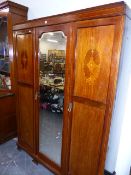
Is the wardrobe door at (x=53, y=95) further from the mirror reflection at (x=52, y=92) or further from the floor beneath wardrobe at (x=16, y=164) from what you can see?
the floor beneath wardrobe at (x=16, y=164)

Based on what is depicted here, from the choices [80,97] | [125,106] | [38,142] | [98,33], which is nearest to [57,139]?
[38,142]

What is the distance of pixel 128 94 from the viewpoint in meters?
1.50

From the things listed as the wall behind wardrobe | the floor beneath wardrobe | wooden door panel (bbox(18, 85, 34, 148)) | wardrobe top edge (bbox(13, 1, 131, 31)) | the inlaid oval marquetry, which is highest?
the wall behind wardrobe

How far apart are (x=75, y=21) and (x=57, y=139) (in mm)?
1325

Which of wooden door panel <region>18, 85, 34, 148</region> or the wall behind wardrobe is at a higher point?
the wall behind wardrobe

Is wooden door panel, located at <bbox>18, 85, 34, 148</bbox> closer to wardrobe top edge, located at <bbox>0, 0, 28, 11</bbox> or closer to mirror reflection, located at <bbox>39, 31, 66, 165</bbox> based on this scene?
mirror reflection, located at <bbox>39, 31, 66, 165</bbox>

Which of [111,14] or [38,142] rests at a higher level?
[111,14]

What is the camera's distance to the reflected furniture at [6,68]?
7.04ft

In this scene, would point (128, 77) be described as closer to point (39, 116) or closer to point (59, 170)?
point (39, 116)

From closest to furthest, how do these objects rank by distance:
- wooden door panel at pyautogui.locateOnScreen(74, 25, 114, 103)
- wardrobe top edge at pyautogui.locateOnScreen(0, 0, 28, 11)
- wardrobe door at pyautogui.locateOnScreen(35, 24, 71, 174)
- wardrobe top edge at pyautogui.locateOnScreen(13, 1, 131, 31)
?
1. wardrobe top edge at pyautogui.locateOnScreen(13, 1, 131, 31)
2. wooden door panel at pyautogui.locateOnScreen(74, 25, 114, 103)
3. wardrobe door at pyautogui.locateOnScreen(35, 24, 71, 174)
4. wardrobe top edge at pyautogui.locateOnScreen(0, 0, 28, 11)

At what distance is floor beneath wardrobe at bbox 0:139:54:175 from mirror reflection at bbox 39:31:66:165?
0.25m

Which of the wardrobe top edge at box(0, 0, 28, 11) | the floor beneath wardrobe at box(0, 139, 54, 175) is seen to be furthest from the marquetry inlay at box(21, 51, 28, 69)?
the floor beneath wardrobe at box(0, 139, 54, 175)

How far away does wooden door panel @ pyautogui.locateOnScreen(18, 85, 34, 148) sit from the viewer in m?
1.91

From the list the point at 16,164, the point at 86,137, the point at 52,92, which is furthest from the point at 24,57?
the point at 16,164
